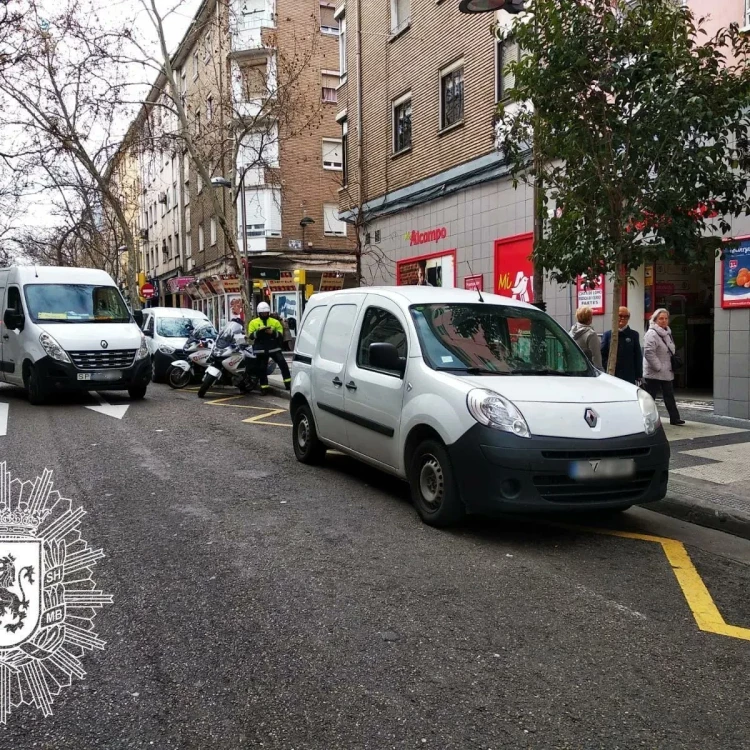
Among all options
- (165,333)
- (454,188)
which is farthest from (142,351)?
(454,188)

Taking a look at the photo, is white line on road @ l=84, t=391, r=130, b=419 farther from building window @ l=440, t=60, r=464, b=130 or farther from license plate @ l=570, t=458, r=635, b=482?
building window @ l=440, t=60, r=464, b=130

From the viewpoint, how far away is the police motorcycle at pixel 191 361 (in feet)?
53.7

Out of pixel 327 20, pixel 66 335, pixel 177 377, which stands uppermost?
pixel 327 20

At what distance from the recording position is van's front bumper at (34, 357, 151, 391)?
40.4 feet

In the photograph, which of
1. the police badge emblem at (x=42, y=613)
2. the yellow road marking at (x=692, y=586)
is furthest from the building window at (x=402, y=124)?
the police badge emblem at (x=42, y=613)

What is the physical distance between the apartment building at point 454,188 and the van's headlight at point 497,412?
18.0 ft

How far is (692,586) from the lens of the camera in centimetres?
455

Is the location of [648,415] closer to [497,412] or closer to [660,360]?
[497,412]

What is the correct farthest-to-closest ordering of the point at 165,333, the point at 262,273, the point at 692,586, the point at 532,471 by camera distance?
1. the point at 262,273
2. the point at 165,333
3. the point at 532,471
4. the point at 692,586

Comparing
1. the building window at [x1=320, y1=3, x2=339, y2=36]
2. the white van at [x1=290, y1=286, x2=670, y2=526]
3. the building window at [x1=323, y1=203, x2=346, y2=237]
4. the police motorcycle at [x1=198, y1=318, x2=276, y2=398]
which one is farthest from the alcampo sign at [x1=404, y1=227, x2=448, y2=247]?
the building window at [x1=320, y1=3, x2=339, y2=36]

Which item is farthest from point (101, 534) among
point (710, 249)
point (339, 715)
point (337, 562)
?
point (710, 249)

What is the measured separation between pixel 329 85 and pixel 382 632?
3249 cm

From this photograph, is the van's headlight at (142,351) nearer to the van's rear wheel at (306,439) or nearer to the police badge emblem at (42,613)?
the van's rear wheel at (306,439)

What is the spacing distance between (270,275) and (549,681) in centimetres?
2252
